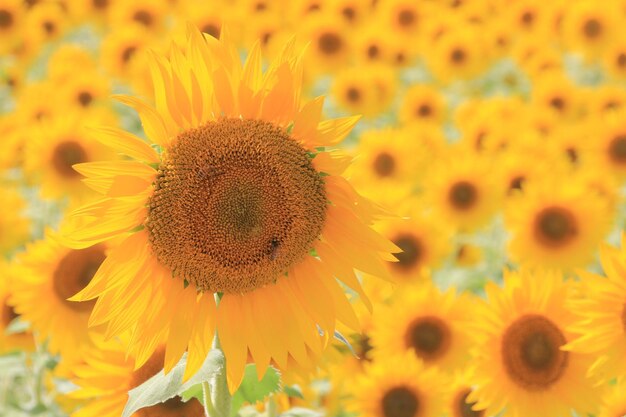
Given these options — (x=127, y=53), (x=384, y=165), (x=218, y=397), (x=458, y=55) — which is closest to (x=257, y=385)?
(x=218, y=397)

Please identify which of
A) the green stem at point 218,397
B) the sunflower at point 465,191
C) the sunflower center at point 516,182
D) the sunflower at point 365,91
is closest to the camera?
the green stem at point 218,397

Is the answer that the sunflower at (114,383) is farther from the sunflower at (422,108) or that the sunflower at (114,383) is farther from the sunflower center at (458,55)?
the sunflower center at (458,55)

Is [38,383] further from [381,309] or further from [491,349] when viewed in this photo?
[491,349]

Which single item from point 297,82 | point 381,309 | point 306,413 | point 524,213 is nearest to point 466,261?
point 524,213

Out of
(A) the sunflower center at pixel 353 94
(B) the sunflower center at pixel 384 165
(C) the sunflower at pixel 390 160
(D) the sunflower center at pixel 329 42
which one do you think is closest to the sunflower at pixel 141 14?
(D) the sunflower center at pixel 329 42

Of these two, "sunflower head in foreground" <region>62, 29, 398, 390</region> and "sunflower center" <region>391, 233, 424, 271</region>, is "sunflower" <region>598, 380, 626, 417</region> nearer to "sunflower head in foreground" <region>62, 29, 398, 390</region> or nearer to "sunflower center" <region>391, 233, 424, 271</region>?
"sunflower head in foreground" <region>62, 29, 398, 390</region>

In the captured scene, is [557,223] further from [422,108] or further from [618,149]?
[422,108]
